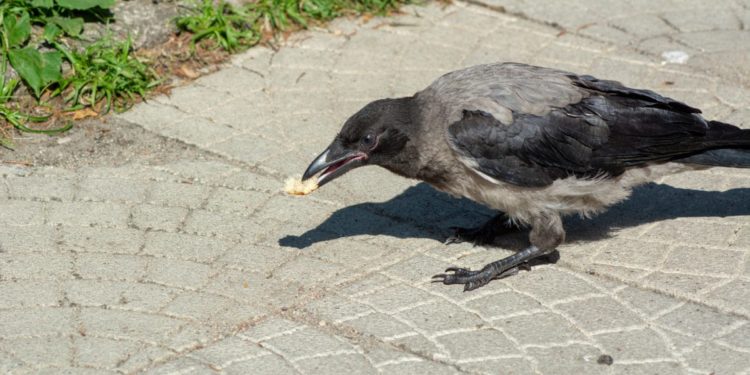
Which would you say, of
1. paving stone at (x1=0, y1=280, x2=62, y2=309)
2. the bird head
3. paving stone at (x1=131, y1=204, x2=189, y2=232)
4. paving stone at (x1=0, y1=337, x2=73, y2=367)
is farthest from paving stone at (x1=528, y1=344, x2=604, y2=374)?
paving stone at (x1=0, y1=280, x2=62, y2=309)

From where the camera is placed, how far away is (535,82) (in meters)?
5.61

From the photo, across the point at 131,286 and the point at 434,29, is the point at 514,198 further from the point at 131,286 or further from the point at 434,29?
the point at 434,29

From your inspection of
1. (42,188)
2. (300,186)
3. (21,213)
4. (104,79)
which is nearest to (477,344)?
(300,186)

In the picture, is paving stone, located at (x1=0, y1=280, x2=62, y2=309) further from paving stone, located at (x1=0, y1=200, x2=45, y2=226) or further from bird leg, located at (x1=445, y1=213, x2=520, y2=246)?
bird leg, located at (x1=445, y1=213, x2=520, y2=246)

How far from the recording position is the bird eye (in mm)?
5570

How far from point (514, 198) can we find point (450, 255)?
0.51 m

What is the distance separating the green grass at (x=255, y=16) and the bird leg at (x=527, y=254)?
3.25 meters

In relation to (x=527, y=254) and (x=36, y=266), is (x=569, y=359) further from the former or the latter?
(x=36, y=266)

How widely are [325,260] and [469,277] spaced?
2.63 feet

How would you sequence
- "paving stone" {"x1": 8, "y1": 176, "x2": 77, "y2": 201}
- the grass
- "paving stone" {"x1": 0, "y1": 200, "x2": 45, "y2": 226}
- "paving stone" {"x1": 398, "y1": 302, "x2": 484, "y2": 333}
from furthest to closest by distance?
1. the grass
2. "paving stone" {"x1": 8, "y1": 176, "x2": 77, "y2": 201}
3. "paving stone" {"x1": 0, "y1": 200, "x2": 45, "y2": 226}
4. "paving stone" {"x1": 398, "y1": 302, "x2": 484, "y2": 333}

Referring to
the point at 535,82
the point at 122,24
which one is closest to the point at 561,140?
the point at 535,82

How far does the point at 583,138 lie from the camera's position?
18.1ft

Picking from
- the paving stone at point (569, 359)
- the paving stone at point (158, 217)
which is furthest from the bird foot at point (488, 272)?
the paving stone at point (158, 217)

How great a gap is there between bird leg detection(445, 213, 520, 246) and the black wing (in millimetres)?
595
